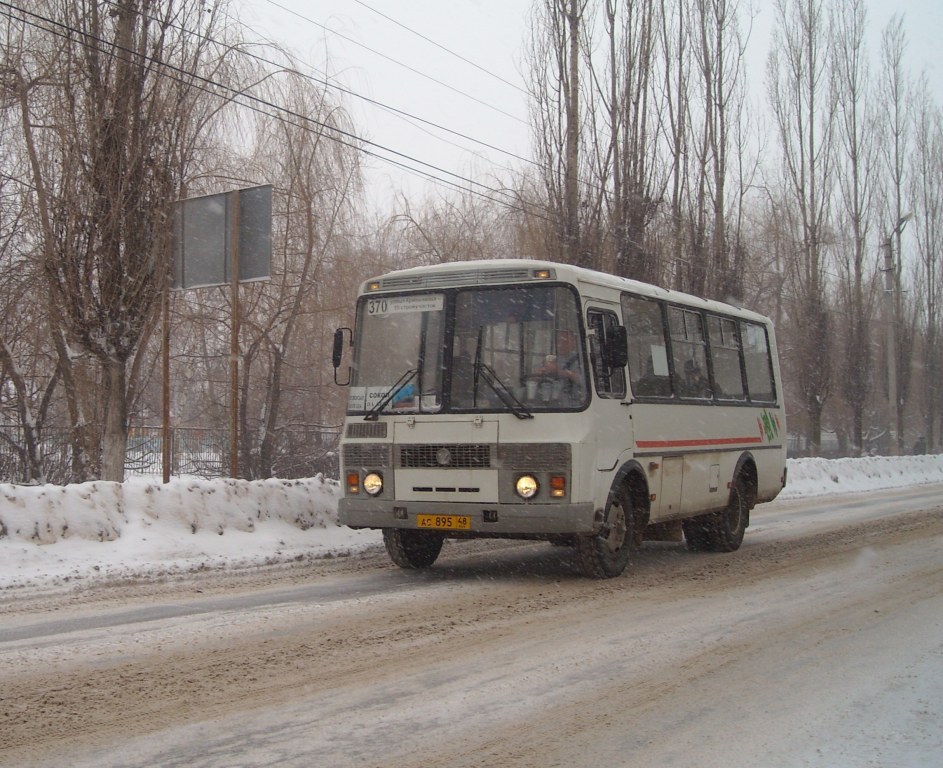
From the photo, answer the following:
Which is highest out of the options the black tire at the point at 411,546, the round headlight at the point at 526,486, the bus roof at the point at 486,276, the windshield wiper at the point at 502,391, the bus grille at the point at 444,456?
the bus roof at the point at 486,276

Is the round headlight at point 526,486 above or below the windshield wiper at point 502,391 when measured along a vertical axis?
below

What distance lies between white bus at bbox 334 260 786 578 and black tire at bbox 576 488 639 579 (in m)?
0.01

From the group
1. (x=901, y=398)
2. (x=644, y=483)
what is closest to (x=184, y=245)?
(x=644, y=483)

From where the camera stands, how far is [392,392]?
10242 millimetres

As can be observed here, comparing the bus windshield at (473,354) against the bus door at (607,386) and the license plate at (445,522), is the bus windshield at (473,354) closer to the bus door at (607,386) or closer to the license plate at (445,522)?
the bus door at (607,386)

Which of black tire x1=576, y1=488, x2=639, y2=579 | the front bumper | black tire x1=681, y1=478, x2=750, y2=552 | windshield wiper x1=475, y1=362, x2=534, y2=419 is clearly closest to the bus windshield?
windshield wiper x1=475, y1=362, x2=534, y2=419

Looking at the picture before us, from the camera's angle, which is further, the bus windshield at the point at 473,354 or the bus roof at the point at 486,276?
the bus roof at the point at 486,276

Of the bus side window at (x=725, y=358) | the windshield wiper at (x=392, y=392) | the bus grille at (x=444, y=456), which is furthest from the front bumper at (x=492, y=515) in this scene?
the bus side window at (x=725, y=358)

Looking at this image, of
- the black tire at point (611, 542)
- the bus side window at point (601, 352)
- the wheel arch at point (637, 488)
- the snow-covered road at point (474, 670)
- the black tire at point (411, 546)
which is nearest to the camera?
the snow-covered road at point (474, 670)

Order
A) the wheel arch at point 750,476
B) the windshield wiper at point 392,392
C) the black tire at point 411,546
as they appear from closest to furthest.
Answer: the windshield wiper at point 392,392 < the black tire at point 411,546 < the wheel arch at point 750,476

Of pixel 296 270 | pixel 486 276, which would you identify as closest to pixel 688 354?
pixel 486 276

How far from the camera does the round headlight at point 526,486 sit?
9445mm

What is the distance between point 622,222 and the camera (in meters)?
24.6

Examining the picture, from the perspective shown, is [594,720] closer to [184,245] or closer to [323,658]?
[323,658]
